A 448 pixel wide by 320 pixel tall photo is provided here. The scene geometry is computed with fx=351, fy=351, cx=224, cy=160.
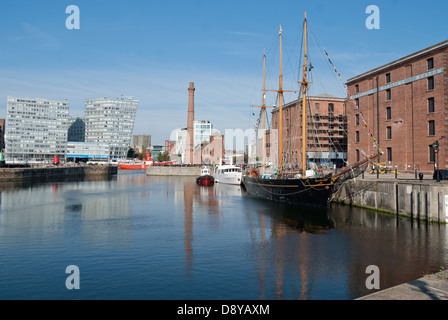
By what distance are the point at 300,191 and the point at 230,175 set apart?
43221 millimetres

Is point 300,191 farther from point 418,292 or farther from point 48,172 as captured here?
point 48,172

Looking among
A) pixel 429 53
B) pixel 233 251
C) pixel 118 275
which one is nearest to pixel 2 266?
pixel 118 275

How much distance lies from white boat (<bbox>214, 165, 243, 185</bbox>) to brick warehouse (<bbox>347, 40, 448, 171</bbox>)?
29.1 meters

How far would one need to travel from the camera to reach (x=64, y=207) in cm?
4162

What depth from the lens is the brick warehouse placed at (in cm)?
4641

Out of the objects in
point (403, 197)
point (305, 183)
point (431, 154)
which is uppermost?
point (431, 154)

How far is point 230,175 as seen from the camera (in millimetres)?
85062

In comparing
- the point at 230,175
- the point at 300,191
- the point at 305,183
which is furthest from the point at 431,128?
the point at 230,175

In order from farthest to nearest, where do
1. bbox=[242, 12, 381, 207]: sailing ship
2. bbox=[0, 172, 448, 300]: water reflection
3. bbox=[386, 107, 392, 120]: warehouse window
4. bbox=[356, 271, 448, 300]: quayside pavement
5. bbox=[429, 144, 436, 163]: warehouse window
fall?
bbox=[386, 107, 392, 120]: warehouse window
bbox=[429, 144, 436, 163]: warehouse window
bbox=[242, 12, 381, 207]: sailing ship
bbox=[0, 172, 448, 300]: water reflection
bbox=[356, 271, 448, 300]: quayside pavement

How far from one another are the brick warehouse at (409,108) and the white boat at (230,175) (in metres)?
29.1

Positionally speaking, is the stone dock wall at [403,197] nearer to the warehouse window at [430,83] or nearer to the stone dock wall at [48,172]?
the warehouse window at [430,83]

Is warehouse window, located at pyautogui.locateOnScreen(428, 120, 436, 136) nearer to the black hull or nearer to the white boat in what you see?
the black hull

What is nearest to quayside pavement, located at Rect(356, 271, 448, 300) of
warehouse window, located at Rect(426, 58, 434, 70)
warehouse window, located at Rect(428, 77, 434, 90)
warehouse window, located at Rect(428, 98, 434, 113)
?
warehouse window, located at Rect(428, 98, 434, 113)

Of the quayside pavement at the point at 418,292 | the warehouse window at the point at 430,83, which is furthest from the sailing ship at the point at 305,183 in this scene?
the quayside pavement at the point at 418,292
